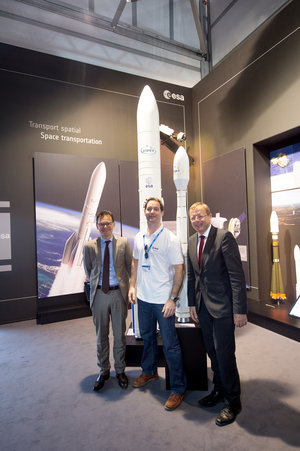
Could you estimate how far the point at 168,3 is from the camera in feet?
21.1

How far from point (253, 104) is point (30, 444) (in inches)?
199

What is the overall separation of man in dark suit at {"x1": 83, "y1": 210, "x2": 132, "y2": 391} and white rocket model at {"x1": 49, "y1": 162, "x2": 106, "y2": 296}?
2300 millimetres

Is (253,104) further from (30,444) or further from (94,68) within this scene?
(30,444)

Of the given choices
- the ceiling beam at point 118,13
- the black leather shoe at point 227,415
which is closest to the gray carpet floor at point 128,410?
the black leather shoe at point 227,415

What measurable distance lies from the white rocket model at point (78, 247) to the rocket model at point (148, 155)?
1.92m

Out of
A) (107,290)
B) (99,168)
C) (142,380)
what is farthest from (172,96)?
(142,380)

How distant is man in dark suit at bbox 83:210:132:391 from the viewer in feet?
8.21

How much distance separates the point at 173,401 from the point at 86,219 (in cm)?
337

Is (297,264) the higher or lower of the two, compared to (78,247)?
lower

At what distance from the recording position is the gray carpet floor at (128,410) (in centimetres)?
188

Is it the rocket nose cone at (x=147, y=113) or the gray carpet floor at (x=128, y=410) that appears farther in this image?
the rocket nose cone at (x=147, y=113)

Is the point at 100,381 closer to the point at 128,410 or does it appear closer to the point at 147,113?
the point at 128,410

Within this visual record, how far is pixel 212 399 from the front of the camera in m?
2.23

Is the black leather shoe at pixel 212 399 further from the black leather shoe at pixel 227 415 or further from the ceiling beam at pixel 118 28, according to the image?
the ceiling beam at pixel 118 28
